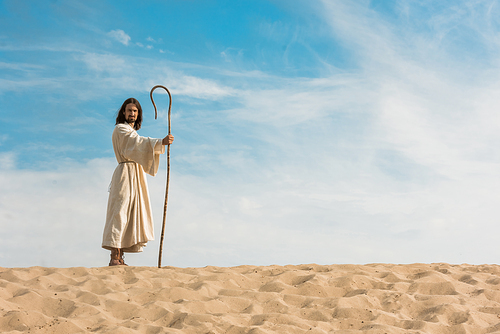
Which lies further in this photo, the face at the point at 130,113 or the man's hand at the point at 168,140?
the face at the point at 130,113

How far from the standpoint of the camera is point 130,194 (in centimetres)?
563

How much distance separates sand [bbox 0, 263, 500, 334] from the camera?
3.42 m

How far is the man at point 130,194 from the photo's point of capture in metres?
5.48

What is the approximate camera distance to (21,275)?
4707 mm

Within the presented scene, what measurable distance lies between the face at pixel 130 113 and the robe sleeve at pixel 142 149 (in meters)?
0.32

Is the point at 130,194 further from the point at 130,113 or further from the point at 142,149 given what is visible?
the point at 130,113

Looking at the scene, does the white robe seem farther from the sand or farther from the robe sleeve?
the sand

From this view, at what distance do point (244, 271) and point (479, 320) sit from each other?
247 centimetres

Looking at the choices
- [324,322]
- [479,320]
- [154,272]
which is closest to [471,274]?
[479,320]

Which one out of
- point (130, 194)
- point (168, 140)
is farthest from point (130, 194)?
point (168, 140)

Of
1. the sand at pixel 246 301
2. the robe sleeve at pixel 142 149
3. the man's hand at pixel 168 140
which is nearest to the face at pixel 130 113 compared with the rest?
the robe sleeve at pixel 142 149

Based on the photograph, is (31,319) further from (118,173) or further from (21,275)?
(118,173)

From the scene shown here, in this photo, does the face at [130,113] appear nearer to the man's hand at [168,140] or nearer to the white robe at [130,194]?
the white robe at [130,194]

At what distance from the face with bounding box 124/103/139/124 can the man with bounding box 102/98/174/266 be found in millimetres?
148
